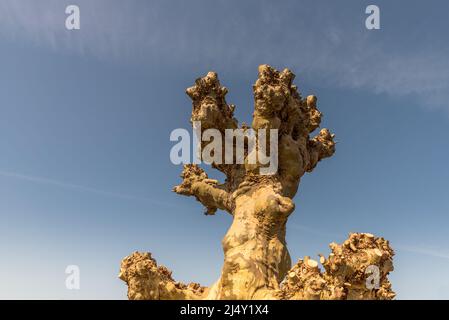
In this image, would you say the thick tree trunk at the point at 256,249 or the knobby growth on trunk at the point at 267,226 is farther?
the thick tree trunk at the point at 256,249

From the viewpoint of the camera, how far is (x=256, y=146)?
10664 millimetres

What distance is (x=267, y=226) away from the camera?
Answer: 9672 mm

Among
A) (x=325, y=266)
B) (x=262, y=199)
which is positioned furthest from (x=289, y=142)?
(x=325, y=266)

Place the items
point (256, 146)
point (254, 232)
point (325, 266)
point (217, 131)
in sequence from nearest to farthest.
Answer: point (325, 266) → point (254, 232) → point (256, 146) → point (217, 131)

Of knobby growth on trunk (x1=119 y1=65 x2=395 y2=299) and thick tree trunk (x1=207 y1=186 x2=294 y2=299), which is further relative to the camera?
thick tree trunk (x1=207 y1=186 x2=294 y2=299)

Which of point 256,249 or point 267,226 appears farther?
point 267,226

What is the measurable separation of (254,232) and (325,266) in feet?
9.17

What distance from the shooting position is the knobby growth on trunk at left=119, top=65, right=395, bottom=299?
703cm

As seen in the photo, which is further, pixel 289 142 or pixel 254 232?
pixel 289 142

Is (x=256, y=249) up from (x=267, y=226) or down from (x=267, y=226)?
down

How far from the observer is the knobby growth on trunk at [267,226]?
7031 mm
